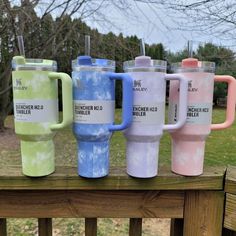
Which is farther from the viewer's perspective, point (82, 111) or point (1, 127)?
point (1, 127)

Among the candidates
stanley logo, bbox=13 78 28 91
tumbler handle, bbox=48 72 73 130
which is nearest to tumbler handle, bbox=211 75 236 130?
tumbler handle, bbox=48 72 73 130

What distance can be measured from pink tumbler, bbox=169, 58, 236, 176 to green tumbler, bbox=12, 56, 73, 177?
27 cm

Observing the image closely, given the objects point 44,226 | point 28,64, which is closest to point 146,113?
point 28,64

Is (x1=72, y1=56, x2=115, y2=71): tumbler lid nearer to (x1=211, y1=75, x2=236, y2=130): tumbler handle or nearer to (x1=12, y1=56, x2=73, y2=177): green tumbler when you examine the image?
(x1=12, y1=56, x2=73, y2=177): green tumbler

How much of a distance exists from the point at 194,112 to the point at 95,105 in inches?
9.5

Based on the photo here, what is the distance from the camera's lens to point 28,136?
2.17ft

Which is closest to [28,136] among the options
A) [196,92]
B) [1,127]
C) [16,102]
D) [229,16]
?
[16,102]

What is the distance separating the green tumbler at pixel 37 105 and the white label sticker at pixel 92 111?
0.9 inches

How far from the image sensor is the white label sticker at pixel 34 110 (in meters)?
0.65

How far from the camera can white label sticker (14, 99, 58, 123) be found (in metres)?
0.65

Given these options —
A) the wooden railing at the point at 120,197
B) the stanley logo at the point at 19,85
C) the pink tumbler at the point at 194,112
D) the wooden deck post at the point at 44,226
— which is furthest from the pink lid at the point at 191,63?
the wooden deck post at the point at 44,226

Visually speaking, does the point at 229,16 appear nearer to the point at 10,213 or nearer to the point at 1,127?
the point at 10,213

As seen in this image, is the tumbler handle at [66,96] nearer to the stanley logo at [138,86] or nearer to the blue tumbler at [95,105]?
the blue tumbler at [95,105]

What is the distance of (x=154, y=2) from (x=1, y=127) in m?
4.30
